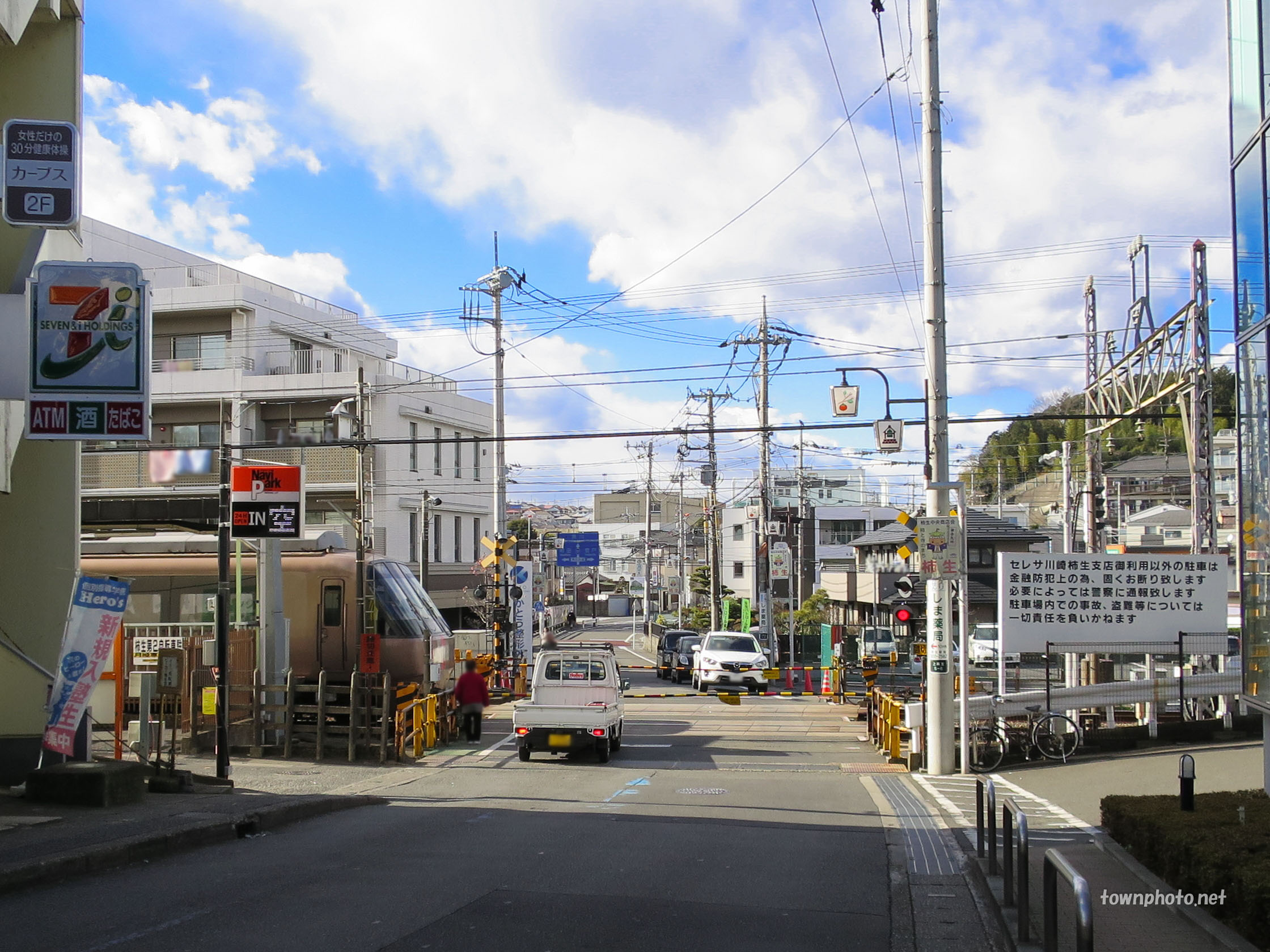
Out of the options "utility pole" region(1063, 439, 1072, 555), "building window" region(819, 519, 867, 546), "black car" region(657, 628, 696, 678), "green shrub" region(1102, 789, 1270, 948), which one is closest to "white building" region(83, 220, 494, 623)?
"black car" region(657, 628, 696, 678)

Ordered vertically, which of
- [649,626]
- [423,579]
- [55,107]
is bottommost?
[649,626]

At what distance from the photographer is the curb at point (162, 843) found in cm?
841

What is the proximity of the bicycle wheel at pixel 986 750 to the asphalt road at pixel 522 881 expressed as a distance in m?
2.48

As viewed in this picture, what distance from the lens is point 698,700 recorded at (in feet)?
105

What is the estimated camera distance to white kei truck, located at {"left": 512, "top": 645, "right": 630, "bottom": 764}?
60.7 feet

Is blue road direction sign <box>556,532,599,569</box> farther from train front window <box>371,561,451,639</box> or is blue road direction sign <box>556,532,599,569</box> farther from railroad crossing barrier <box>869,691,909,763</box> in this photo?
railroad crossing barrier <box>869,691,909,763</box>

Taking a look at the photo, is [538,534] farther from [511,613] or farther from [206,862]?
[206,862]

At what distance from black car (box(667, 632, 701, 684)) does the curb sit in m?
28.5

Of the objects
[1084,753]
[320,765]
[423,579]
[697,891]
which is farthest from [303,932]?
[423,579]

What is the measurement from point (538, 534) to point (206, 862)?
7903 centimetres

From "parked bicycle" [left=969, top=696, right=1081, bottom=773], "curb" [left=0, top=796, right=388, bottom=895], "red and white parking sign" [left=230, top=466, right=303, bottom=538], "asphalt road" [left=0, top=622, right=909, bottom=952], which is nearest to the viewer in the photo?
"asphalt road" [left=0, top=622, right=909, bottom=952]

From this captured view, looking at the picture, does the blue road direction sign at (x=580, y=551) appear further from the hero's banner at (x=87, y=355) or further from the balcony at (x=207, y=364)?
the hero's banner at (x=87, y=355)

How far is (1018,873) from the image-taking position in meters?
A: 7.23

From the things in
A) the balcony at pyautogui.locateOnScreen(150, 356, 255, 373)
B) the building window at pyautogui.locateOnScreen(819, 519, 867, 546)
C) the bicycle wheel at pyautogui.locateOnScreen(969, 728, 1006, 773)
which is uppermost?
the balcony at pyautogui.locateOnScreen(150, 356, 255, 373)
